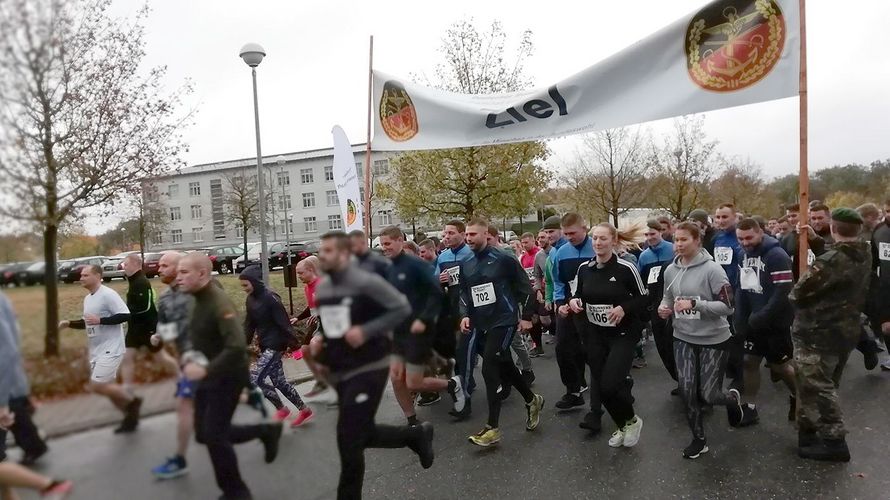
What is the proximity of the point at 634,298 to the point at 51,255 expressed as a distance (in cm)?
419

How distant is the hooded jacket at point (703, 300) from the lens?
176 inches

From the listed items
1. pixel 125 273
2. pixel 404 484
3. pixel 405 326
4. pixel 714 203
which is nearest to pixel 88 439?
pixel 125 273

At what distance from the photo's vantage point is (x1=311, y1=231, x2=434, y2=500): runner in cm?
153

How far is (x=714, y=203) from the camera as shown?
35.6 metres

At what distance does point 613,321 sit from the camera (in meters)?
4.64

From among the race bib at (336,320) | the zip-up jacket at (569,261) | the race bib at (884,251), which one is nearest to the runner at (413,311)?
the race bib at (336,320)

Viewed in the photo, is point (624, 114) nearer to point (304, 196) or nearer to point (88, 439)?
point (304, 196)

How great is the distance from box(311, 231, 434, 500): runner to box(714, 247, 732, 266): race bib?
18.8 feet

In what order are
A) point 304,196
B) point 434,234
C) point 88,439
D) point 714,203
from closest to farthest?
point 88,439 < point 304,196 < point 434,234 < point 714,203

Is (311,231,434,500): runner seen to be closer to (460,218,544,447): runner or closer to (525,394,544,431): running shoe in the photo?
(460,218,544,447): runner

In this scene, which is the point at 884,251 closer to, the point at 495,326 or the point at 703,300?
the point at 703,300

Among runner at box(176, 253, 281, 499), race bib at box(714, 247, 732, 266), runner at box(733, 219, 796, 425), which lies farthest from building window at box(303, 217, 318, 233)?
race bib at box(714, 247, 732, 266)

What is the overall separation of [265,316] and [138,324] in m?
0.64

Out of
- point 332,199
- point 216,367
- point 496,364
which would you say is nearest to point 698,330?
point 496,364
